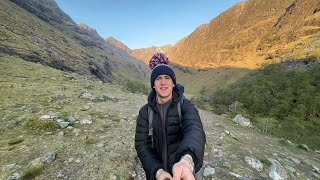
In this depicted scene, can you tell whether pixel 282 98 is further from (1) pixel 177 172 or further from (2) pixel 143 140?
(1) pixel 177 172

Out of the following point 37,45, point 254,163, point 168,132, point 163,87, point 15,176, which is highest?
point 37,45

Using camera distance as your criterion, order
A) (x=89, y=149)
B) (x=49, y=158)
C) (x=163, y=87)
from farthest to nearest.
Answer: (x=89, y=149) < (x=49, y=158) < (x=163, y=87)

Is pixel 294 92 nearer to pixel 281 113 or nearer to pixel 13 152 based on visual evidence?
pixel 281 113

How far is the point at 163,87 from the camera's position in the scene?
3850mm

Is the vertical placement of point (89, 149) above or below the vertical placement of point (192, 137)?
below

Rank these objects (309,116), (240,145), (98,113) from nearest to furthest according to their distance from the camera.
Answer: (240,145), (98,113), (309,116)

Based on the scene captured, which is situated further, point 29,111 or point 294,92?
point 294,92

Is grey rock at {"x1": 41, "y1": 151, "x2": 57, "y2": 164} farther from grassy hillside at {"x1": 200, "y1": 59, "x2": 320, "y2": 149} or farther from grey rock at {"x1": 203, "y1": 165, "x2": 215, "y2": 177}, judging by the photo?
grassy hillside at {"x1": 200, "y1": 59, "x2": 320, "y2": 149}

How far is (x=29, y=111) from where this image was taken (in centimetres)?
1216

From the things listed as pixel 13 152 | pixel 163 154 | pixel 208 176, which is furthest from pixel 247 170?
pixel 13 152

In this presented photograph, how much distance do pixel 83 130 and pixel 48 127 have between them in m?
1.53

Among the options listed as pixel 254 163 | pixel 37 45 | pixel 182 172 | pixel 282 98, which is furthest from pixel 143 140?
pixel 282 98

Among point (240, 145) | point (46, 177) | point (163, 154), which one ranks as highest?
point (163, 154)

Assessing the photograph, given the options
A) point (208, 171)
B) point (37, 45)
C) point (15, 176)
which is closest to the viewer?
point (15, 176)
